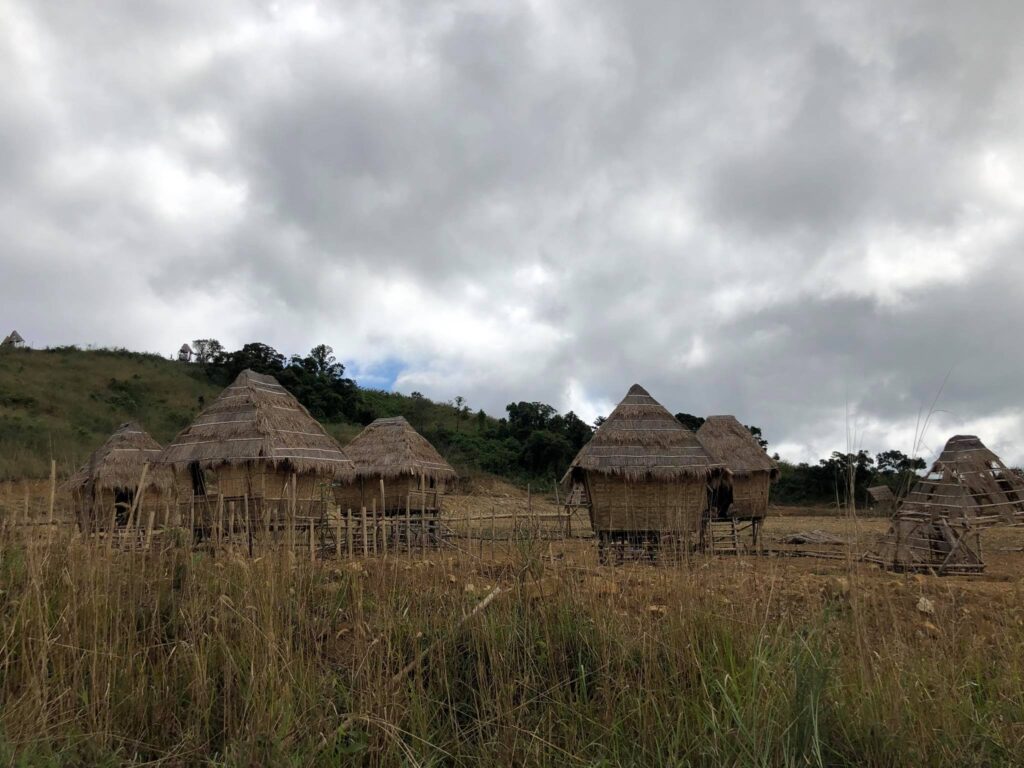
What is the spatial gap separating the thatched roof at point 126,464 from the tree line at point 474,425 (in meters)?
12.2

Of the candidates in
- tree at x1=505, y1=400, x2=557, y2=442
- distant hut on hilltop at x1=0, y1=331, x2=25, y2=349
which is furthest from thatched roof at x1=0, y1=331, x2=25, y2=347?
tree at x1=505, y1=400, x2=557, y2=442

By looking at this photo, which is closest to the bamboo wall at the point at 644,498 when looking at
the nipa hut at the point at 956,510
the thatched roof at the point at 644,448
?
the thatched roof at the point at 644,448

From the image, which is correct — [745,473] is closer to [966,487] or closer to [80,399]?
[966,487]

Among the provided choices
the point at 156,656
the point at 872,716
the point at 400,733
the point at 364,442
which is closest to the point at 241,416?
the point at 364,442

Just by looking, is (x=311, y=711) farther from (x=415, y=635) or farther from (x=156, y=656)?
(x=156, y=656)

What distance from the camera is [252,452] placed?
9.95m

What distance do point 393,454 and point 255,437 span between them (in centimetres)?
438

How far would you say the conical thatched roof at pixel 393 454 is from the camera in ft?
45.9

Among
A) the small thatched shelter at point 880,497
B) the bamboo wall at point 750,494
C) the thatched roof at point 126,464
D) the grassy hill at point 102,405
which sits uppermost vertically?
the grassy hill at point 102,405

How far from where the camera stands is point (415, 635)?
294 cm

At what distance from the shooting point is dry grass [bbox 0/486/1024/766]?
2273 millimetres

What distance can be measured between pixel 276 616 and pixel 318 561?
93 centimetres

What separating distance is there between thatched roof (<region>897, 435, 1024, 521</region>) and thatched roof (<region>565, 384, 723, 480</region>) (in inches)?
103

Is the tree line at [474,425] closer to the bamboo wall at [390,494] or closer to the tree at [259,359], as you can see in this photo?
the tree at [259,359]
